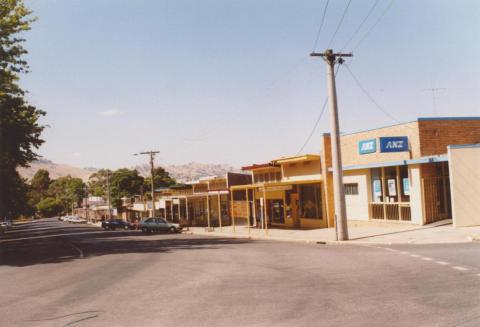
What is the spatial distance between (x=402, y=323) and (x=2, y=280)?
12753 millimetres

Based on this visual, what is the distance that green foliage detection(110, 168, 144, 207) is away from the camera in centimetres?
8888

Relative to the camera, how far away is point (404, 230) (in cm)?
2317

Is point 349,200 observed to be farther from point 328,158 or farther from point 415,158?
point 415,158

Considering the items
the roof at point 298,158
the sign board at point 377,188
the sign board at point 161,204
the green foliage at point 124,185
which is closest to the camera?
the sign board at point 377,188

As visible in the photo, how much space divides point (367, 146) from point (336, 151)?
551 centimetres

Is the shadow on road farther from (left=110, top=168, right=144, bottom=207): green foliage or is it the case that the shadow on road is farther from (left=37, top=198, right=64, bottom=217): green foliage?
(left=37, top=198, right=64, bottom=217): green foliage

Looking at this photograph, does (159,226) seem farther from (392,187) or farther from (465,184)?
(465,184)

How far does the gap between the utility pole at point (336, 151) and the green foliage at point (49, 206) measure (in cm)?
16890

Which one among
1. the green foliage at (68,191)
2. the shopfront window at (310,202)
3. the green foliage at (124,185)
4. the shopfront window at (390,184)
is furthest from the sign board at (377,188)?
the green foliage at (68,191)

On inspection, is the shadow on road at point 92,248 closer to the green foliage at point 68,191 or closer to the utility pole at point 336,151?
the utility pole at point 336,151

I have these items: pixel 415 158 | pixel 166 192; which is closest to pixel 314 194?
pixel 415 158

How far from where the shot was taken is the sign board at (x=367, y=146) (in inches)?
1047

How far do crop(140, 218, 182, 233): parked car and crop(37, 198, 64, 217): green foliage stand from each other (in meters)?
141

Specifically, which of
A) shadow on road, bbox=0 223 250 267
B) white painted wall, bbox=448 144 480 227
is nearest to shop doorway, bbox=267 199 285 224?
shadow on road, bbox=0 223 250 267
